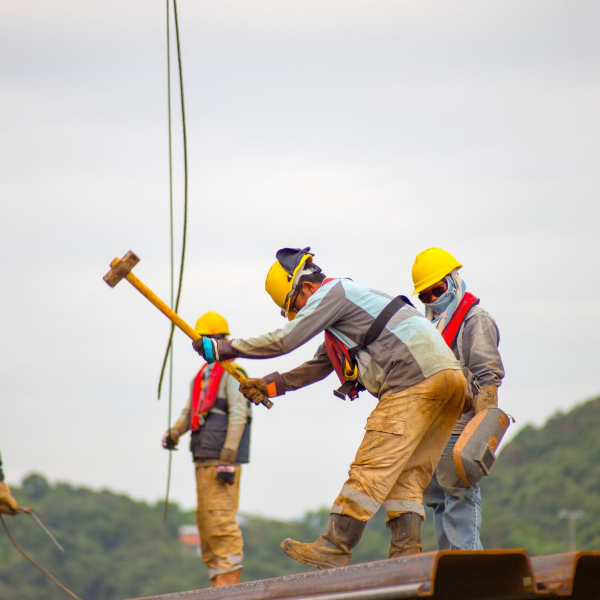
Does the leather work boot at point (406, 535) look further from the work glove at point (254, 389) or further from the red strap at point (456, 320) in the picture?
the red strap at point (456, 320)

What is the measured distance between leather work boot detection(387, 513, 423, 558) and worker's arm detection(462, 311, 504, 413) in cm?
93

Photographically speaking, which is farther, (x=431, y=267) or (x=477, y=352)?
(x=431, y=267)

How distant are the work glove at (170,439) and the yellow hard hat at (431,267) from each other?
353cm

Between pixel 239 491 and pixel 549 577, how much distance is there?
5172 mm

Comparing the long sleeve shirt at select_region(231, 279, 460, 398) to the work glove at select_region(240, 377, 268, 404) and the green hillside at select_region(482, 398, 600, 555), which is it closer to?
the work glove at select_region(240, 377, 268, 404)

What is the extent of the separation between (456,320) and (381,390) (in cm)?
100

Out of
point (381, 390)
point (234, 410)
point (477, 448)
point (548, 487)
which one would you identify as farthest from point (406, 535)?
point (548, 487)

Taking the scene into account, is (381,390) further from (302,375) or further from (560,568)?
(560,568)

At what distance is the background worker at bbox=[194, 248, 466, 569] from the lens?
17.5ft

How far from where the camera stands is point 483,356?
6.19 metres

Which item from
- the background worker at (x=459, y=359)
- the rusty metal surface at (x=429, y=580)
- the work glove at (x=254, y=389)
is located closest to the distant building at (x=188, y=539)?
the background worker at (x=459, y=359)

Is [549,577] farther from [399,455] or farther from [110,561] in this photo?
[110,561]

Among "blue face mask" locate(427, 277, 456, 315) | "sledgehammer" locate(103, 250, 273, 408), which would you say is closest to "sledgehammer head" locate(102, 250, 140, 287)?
"sledgehammer" locate(103, 250, 273, 408)

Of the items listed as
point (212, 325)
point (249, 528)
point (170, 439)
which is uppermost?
point (249, 528)
